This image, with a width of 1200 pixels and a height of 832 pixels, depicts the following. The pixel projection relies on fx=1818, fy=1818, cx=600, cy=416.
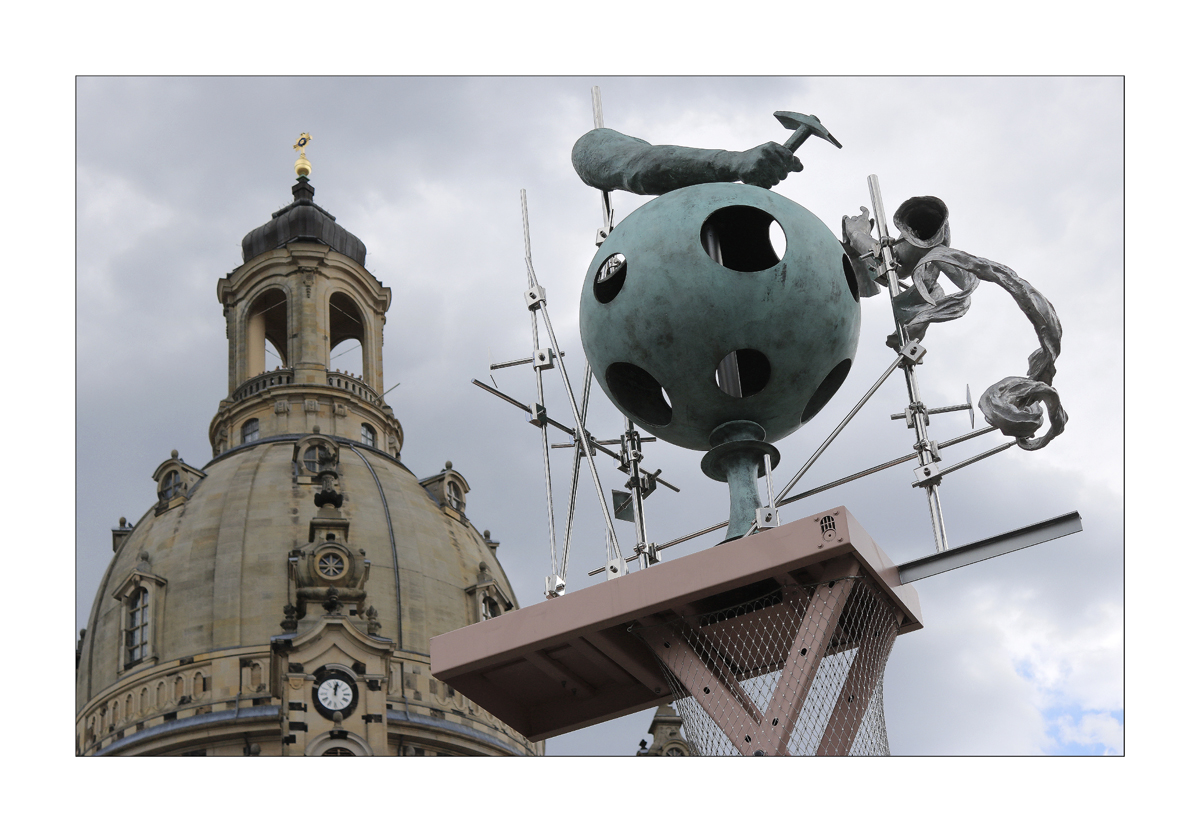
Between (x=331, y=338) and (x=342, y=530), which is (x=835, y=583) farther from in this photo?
(x=331, y=338)

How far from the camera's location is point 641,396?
1603 centimetres

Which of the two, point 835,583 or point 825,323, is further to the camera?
point 825,323

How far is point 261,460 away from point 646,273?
48.3 metres

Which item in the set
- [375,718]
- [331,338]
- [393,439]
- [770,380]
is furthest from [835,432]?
[331,338]

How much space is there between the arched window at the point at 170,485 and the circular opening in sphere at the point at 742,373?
4805cm

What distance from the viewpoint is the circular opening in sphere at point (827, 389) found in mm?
15961

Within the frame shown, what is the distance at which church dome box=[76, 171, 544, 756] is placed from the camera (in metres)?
52.1

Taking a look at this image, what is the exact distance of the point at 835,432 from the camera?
15.7 meters

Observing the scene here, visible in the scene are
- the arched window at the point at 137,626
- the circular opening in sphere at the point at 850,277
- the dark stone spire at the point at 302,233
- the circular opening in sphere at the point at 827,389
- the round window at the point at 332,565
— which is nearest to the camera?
the circular opening in sphere at the point at 850,277

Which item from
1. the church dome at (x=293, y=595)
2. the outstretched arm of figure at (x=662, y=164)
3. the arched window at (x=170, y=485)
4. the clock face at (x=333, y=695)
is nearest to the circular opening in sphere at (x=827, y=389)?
the outstretched arm of figure at (x=662, y=164)

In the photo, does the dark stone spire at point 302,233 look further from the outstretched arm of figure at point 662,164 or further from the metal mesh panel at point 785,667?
the metal mesh panel at point 785,667

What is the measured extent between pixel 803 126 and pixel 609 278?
2203 millimetres

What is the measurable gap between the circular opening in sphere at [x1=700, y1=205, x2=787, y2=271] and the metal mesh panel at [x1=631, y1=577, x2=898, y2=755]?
307cm

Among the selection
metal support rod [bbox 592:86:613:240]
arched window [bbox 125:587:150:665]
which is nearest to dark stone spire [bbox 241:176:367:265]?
arched window [bbox 125:587:150:665]
